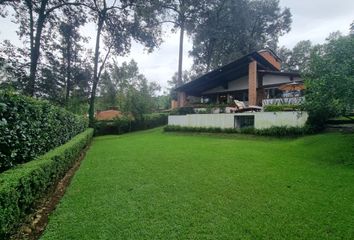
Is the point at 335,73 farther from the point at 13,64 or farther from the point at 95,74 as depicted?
the point at 13,64

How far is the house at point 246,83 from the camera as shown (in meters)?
19.5

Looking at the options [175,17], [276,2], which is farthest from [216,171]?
[276,2]

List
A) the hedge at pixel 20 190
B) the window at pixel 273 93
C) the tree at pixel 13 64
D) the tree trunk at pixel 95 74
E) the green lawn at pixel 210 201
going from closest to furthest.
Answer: the hedge at pixel 20 190
the green lawn at pixel 210 201
the tree at pixel 13 64
the window at pixel 273 93
the tree trunk at pixel 95 74

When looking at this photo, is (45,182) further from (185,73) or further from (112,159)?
(185,73)

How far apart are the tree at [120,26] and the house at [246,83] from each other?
738 centimetres

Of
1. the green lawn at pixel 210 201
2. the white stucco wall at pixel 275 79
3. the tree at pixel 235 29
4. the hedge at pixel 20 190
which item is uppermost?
the tree at pixel 235 29

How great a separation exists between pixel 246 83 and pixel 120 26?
572 inches

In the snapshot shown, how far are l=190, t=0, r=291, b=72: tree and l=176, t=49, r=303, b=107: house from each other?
7.38 m

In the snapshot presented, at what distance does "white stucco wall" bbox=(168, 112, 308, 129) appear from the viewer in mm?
13057

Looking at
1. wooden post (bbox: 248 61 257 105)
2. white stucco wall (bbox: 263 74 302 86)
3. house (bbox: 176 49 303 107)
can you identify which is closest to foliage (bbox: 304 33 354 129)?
house (bbox: 176 49 303 107)

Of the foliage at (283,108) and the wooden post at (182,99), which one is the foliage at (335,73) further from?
the wooden post at (182,99)

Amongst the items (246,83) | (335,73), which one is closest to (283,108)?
(335,73)

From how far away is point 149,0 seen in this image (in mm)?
23484

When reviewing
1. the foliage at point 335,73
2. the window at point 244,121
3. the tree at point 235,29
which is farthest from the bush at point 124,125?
the foliage at point 335,73
